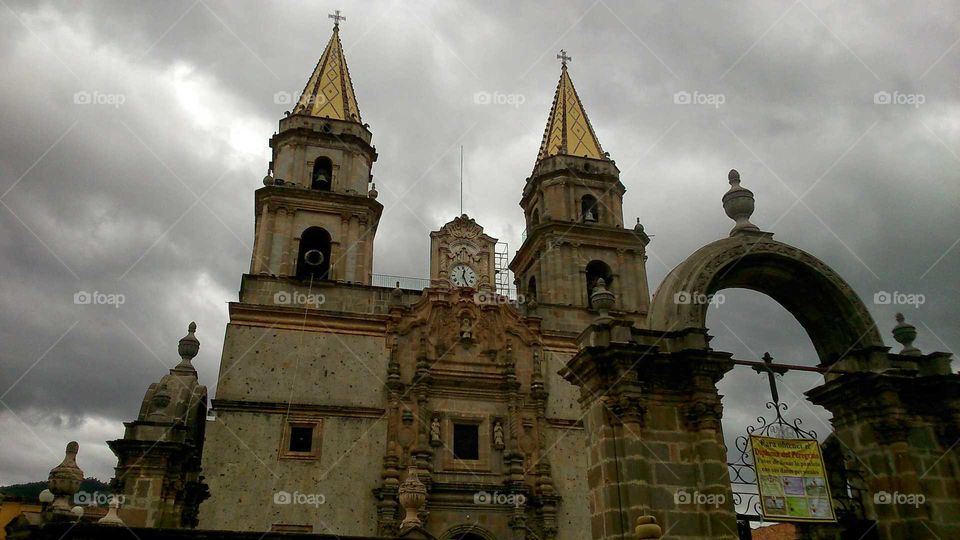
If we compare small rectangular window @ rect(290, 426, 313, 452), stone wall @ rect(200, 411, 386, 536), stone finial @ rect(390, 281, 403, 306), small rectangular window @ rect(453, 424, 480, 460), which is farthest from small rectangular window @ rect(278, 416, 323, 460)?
stone finial @ rect(390, 281, 403, 306)

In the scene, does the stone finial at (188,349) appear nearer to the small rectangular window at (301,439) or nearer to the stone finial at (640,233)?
the small rectangular window at (301,439)

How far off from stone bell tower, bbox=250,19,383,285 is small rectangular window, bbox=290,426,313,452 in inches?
207

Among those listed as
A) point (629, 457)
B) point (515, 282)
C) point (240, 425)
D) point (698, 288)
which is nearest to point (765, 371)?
point (698, 288)

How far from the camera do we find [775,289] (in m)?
12.0

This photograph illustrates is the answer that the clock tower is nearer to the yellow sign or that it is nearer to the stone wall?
the stone wall

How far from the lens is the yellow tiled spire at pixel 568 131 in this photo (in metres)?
29.8

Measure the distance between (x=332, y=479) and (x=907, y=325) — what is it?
15206 millimetres

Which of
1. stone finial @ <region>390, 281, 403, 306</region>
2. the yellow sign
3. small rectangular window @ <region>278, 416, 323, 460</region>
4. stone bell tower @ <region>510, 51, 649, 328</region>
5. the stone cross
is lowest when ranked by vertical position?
→ the yellow sign

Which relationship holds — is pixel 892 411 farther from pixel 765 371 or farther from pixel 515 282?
pixel 515 282

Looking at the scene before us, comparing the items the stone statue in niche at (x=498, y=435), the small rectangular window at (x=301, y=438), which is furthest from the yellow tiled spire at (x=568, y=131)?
the small rectangular window at (x=301, y=438)

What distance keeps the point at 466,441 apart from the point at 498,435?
1.05 metres

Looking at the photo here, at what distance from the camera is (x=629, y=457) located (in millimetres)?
9789

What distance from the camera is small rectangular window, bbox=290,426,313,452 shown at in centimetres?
2077

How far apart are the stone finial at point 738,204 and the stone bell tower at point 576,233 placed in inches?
503
